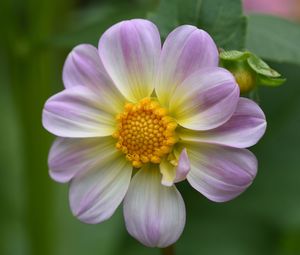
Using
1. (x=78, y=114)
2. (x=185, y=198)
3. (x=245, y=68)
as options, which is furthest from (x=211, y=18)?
(x=185, y=198)

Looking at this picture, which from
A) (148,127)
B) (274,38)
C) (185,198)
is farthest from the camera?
(185,198)

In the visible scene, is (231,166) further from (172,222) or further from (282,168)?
(282,168)

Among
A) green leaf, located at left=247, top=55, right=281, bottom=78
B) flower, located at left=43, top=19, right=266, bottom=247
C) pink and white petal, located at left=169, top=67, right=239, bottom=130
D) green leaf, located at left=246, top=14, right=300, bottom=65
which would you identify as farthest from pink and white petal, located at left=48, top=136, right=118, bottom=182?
green leaf, located at left=246, top=14, right=300, bottom=65

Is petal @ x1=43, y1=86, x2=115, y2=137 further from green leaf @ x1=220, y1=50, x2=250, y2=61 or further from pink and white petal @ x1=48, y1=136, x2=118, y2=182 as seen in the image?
green leaf @ x1=220, y1=50, x2=250, y2=61

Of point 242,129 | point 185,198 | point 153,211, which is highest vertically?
point 242,129

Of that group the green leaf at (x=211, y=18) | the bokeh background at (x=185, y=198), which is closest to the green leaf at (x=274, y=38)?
the green leaf at (x=211, y=18)

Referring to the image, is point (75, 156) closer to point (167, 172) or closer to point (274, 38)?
point (167, 172)
